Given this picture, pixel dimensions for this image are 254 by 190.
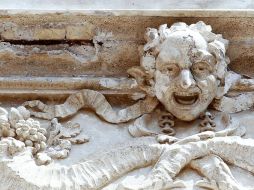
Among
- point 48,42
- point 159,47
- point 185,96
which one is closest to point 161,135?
point 185,96

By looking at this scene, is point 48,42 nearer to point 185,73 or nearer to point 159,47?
point 159,47

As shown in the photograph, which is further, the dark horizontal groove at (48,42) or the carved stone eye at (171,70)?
the dark horizontal groove at (48,42)

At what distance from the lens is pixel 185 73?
8.31ft

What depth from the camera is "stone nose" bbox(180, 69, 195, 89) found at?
8.21ft

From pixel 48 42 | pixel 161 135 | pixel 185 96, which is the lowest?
pixel 161 135

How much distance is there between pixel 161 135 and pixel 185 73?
206 mm

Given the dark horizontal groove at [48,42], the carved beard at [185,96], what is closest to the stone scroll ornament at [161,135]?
the carved beard at [185,96]

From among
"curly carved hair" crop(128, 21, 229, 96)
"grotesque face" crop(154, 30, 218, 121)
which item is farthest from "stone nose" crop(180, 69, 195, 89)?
"curly carved hair" crop(128, 21, 229, 96)

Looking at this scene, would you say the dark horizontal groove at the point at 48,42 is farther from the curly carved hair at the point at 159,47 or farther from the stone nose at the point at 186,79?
the stone nose at the point at 186,79

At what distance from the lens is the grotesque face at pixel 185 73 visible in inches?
100

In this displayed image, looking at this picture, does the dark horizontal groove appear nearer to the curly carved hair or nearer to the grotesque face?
the curly carved hair

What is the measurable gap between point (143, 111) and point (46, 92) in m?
0.33

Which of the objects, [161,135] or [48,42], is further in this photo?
[48,42]

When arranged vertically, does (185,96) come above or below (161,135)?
above
